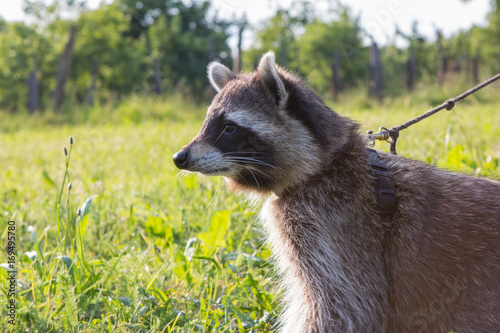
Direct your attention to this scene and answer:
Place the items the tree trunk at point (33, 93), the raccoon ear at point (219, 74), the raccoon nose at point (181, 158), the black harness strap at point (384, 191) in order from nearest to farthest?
the black harness strap at point (384, 191), the raccoon nose at point (181, 158), the raccoon ear at point (219, 74), the tree trunk at point (33, 93)

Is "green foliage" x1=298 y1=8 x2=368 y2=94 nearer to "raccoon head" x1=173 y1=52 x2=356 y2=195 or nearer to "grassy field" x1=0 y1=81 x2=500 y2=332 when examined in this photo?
"grassy field" x1=0 y1=81 x2=500 y2=332

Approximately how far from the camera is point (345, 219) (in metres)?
2.25

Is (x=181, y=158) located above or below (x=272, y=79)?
below

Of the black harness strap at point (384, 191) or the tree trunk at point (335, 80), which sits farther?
the tree trunk at point (335, 80)

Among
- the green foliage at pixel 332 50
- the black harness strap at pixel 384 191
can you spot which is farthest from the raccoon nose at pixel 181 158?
the green foliage at pixel 332 50

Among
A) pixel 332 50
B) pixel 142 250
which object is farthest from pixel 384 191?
pixel 332 50

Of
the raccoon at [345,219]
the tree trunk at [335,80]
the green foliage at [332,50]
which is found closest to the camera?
the raccoon at [345,219]

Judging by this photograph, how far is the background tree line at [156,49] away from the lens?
25469mm

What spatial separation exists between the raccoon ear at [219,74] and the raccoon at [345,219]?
0.99ft

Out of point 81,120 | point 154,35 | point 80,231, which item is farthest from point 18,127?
point 154,35

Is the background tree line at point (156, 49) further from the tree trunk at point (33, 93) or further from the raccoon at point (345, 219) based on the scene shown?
the raccoon at point (345, 219)

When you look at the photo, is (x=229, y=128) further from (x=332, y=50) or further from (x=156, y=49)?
(x=332, y=50)

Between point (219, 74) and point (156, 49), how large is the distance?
3203cm

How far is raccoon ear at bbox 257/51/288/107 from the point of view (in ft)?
8.15
